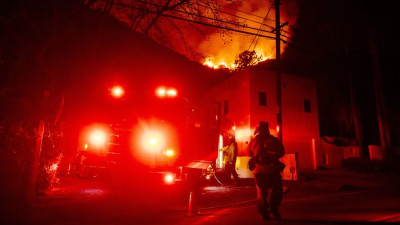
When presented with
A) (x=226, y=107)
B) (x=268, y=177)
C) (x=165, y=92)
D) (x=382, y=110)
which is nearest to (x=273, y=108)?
(x=226, y=107)

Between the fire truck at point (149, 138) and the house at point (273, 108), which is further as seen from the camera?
the house at point (273, 108)

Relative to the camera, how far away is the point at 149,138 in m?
8.61

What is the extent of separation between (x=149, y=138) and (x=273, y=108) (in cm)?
1345

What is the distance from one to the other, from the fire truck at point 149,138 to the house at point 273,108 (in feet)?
33.4

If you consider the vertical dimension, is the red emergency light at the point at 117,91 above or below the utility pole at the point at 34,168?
above

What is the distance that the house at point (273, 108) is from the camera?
19172mm

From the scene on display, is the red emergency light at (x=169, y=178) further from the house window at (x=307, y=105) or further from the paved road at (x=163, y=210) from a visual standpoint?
the house window at (x=307, y=105)

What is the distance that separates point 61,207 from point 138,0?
742cm

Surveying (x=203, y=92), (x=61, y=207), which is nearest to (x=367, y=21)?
(x=203, y=92)

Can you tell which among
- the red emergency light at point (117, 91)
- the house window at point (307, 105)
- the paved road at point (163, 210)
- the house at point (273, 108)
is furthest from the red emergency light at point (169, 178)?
the house window at point (307, 105)

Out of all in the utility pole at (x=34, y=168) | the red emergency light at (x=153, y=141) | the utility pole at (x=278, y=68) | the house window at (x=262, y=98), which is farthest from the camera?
the house window at (x=262, y=98)

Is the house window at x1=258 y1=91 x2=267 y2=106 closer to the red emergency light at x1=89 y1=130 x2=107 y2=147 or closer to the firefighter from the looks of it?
the firefighter

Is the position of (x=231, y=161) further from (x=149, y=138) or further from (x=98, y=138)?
(x=98, y=138)

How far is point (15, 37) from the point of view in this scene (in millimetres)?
7949
